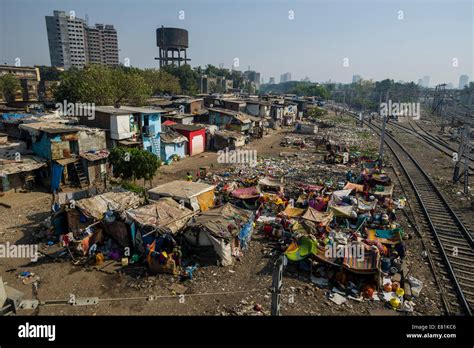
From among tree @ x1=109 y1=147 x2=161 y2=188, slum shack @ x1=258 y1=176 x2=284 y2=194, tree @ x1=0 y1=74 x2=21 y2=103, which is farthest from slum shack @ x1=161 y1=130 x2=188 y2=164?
tree @ x1=0 y1=74 x2=21 y2=103

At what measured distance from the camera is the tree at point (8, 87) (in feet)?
156

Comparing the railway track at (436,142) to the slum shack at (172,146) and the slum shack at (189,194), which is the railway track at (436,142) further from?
the slum shack at (172,146)

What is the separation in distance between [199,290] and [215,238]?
79.6 inches

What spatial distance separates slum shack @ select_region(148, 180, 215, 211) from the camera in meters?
14.6

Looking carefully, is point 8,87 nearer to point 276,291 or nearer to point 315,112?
point 315,112

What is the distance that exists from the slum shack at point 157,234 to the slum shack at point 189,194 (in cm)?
136

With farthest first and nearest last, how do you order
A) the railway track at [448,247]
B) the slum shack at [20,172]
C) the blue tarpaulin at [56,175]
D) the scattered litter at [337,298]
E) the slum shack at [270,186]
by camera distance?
1. the slum shack at [270,186]
2. the blue tarpaulin at [56,175]
3. the slum shack at [20,172]
4. the railway track at [448,247]
5. the scattered litter at [337,298]

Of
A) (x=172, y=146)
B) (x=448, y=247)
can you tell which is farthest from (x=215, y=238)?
(x=172, y=146)

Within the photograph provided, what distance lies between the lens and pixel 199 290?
34.2 ft

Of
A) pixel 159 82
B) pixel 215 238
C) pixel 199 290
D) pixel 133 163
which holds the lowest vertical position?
pixel 199 290

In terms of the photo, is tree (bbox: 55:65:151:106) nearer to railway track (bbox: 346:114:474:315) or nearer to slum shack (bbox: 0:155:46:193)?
slum shack (bbox: 0:155:46:193)

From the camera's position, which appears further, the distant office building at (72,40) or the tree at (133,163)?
the distant office building at (72,40)

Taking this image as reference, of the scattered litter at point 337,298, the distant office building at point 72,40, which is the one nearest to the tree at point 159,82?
the scattered litter at point 337,298
